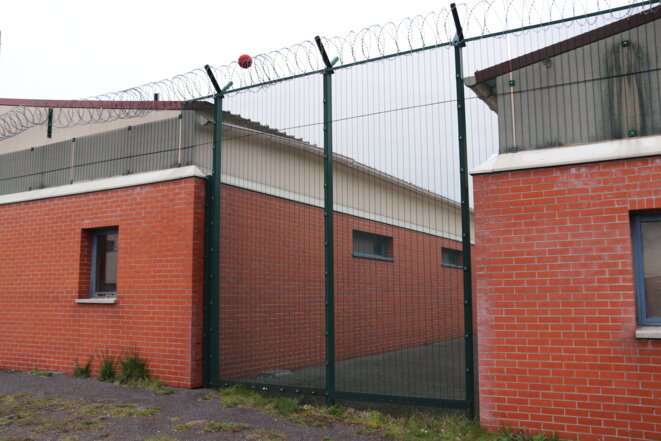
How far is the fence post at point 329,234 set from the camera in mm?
6457

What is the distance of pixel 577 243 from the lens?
5230 millimetres

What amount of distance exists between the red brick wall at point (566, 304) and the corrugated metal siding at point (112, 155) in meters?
4.15

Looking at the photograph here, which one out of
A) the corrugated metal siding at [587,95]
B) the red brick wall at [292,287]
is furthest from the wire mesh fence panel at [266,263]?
the corrugated metal siding at [587,95]

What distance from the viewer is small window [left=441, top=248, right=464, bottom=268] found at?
19.5ft

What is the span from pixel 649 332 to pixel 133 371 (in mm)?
6091

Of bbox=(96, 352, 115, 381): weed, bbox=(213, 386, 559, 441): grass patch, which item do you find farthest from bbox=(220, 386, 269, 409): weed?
bbox=(96, 352, 115, 381): weed

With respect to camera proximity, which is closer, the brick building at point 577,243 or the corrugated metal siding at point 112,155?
the brick building at point 577,243

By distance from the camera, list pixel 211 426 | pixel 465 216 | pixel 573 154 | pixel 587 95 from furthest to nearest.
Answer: pixel 465 216
pixel 211 426
pixel 587 95
pixel 573 154

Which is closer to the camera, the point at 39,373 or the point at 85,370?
the point at 85,370

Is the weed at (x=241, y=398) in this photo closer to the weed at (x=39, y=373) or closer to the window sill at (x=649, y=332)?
the weed at (x=39, y=373)

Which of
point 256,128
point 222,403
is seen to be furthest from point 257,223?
point 222,403

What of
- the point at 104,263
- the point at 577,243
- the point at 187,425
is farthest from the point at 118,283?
the point at 577,243

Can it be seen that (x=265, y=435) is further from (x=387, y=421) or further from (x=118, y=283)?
(x=118, y=283)

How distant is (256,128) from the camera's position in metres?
7.69
